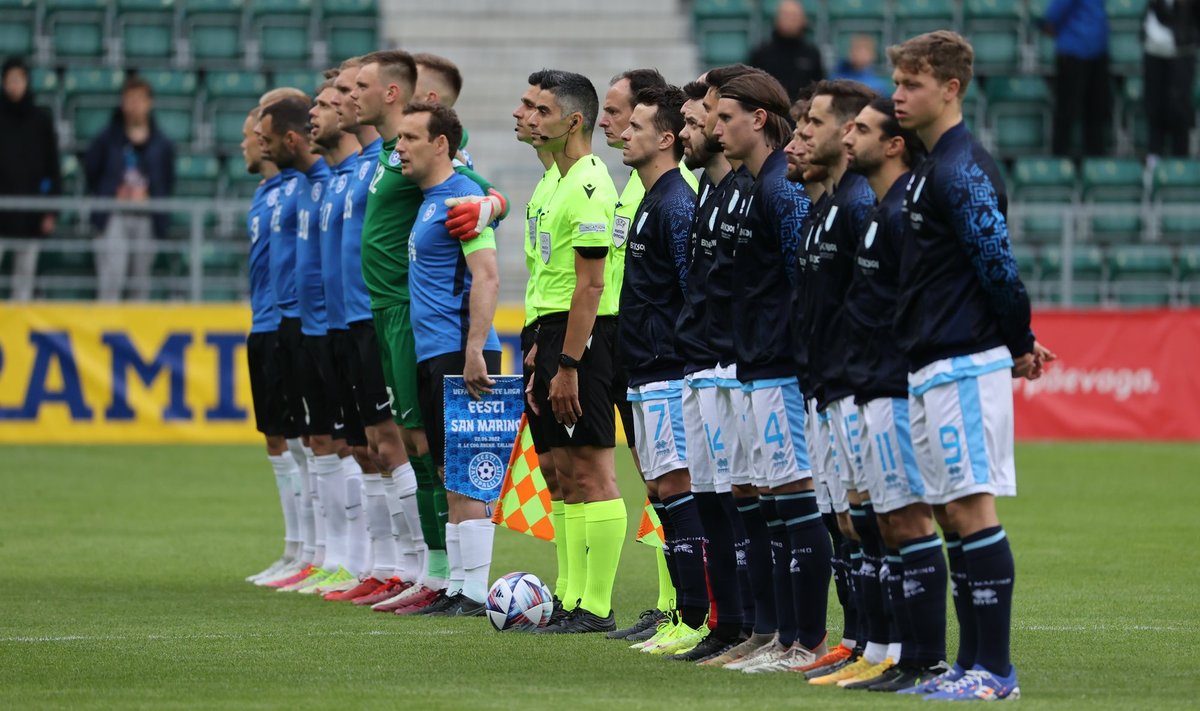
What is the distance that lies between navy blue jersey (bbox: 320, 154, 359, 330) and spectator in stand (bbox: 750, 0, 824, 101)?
10.3m

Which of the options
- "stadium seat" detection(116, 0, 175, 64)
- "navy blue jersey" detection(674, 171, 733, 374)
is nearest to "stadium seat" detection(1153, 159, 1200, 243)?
"stadium seat" detection(116, 0, 175, 64)

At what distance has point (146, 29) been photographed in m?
23.8

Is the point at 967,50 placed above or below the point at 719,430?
above

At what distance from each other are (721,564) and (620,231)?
1.81 m

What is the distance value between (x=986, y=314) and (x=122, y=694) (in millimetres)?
3511

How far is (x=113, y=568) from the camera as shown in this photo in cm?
1200

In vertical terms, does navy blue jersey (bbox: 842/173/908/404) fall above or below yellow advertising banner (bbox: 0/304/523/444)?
above

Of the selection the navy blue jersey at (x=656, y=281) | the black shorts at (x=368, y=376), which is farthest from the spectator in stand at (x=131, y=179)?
the navy blue jersey at (x=656, y=281)

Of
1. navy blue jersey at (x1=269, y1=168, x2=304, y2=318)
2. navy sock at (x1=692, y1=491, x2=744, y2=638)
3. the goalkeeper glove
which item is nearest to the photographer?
navy sock at (x1=692, y1=491, x2=744, y2=638)

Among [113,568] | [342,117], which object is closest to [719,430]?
[342,117]

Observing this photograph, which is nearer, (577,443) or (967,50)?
(967,50)

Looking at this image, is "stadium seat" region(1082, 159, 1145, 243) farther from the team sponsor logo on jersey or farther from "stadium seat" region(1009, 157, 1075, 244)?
the team sponsor logo on jersey

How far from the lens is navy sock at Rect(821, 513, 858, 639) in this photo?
7992 millimetres

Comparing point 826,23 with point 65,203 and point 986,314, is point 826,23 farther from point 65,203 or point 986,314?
point 986,314
